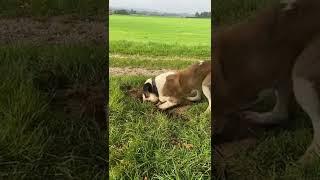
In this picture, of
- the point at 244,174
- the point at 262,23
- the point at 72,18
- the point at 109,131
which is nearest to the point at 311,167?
the point at 244,174

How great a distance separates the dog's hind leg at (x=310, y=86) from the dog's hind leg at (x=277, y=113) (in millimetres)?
267

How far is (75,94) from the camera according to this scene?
3.83 meters

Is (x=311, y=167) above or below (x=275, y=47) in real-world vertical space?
below

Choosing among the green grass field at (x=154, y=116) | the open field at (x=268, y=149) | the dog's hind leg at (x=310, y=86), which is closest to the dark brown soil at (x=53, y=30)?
the green grass field at (x=154, y=116)

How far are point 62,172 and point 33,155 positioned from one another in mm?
236

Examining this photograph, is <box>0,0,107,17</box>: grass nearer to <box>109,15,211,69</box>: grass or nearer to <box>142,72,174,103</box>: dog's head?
<box>109,15,211,69</box>: grass

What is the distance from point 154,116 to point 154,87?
0.81 ft

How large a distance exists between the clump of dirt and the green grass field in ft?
0.09

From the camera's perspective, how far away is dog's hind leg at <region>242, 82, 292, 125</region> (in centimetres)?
387

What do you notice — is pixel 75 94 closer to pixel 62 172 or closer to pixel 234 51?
pixel 62 172

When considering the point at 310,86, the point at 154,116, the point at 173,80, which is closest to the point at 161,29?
the point at 173,80

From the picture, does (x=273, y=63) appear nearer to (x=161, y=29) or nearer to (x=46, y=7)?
(x=161, y=29)

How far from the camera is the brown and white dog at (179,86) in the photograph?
3844 millimetres

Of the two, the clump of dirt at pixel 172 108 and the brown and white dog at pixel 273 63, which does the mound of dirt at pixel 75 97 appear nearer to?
the clump of dirt at pixel 172 108
